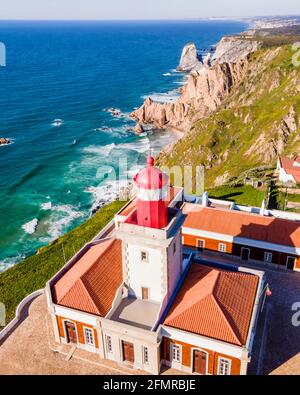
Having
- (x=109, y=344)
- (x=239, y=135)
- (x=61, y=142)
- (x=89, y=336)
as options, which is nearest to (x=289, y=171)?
(x=239, y=135)

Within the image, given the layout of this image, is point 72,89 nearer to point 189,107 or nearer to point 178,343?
point 189,107

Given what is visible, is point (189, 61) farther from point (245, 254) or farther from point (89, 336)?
point (89, 336)

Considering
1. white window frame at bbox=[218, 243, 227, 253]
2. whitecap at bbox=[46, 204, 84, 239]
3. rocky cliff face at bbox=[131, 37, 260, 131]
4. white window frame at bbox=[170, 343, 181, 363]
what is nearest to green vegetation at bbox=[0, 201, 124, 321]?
whitecap at bbox=[46, 204, 84, 239]

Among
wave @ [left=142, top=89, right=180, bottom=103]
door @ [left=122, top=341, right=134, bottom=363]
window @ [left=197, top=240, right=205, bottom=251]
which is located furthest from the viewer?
wave @ [left=142, top=89, right=180, bottom=103]

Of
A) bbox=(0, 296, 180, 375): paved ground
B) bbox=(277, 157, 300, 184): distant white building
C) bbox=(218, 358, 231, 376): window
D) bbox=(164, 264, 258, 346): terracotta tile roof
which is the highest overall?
bbox=(164, 264, 258, 346): terracotta tile roof

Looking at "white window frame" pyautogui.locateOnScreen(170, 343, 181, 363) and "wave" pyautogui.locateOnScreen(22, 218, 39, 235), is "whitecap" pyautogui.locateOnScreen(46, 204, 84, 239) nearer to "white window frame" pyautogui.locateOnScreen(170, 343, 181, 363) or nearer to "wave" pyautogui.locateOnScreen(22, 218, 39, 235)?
"wave" pyautogui.locateOnScreen(22, 218, 39, 235)

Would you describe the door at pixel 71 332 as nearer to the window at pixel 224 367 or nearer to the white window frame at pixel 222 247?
the window at pixel 224 367
